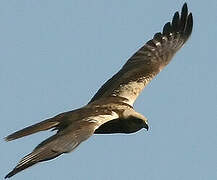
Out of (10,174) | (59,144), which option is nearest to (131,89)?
(59,144)

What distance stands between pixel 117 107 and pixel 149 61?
8.73 ft

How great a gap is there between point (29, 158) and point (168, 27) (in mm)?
6678

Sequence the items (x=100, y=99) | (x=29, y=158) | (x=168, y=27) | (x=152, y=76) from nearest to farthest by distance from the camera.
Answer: (x=29, y=158)
(x=100, y=99)
(x=152, y=76)
(x=168, y=27)

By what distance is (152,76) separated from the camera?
50.8ft

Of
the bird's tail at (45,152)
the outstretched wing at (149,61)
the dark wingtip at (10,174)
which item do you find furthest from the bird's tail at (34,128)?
the dark wingtip at (10,174)

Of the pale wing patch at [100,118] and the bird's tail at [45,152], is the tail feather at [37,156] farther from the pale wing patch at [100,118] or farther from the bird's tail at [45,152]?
the pale wing patch at [100,118]

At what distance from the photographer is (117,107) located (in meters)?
13.7

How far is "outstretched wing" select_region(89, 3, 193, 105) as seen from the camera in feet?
49.1

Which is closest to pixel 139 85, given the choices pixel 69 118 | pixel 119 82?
pixel 119 82

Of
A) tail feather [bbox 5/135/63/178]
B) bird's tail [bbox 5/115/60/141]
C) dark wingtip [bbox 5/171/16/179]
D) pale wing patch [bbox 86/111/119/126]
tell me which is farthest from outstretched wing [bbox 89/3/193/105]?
dark wingtip [bbox 5/171/16/179]

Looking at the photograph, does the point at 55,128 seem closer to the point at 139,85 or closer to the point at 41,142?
the point at 41,142

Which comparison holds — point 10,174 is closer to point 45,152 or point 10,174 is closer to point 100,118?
point 45,152

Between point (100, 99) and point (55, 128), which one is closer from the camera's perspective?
point (55, 128)

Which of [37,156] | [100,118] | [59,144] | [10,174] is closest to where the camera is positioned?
[10,174]
